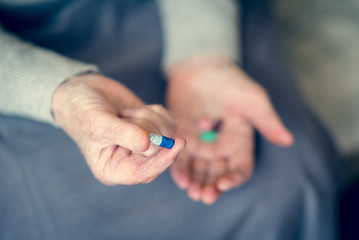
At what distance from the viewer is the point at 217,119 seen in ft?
2.92

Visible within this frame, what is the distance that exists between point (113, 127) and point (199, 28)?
1.88ft

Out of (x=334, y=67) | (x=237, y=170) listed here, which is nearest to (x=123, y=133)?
(x=237, y=170)

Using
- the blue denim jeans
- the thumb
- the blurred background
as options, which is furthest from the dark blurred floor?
the thumb

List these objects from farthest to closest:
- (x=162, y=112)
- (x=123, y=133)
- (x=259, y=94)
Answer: (x=259, y=94) < (x=162, y=112) < (x=123, y=133)

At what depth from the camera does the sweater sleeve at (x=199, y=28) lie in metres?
0.90

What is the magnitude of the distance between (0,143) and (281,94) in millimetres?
739

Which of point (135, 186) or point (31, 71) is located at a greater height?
point (31, 71)

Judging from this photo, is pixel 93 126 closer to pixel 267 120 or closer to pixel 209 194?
pixel 209 194

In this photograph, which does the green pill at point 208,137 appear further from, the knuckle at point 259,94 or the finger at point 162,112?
the finger at point 162,112

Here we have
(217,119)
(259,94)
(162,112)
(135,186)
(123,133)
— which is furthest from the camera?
(217,119)

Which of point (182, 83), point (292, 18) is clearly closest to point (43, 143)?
point (182, 83)

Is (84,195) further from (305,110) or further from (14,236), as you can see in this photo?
Answer: (305,110)

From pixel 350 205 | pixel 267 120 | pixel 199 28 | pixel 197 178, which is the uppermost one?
pixel 199 28

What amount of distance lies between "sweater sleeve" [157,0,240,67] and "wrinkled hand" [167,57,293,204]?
0.11ft
